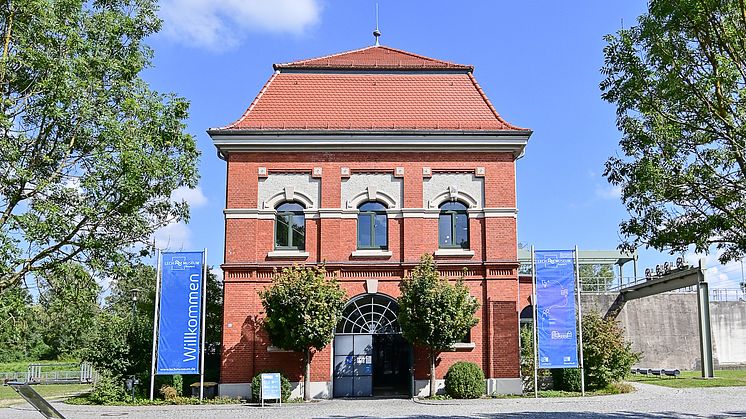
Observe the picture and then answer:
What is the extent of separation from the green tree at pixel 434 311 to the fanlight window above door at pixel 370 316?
1213mm

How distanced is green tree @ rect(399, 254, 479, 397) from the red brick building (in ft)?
4.50

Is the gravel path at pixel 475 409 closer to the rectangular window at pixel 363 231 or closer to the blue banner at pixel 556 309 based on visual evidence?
the blue banner at pixel 556 309

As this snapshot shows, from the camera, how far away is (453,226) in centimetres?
2508

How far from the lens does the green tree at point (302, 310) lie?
22.2 meters

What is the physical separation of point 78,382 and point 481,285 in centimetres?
2389

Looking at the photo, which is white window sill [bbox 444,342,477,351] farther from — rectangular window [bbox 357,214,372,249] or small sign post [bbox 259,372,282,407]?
small sign post [bbox 259,372,282,407]

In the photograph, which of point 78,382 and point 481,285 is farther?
point 78,382

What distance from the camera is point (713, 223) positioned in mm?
11500

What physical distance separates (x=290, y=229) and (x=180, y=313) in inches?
176

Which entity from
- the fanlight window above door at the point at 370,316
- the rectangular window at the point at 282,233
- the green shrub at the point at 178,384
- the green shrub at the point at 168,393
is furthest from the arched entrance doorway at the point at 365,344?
the green shrub at the point at 168,393

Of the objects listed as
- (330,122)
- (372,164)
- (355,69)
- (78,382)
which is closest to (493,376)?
(372,164)

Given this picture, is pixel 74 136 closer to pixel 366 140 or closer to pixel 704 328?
pixel 366 140

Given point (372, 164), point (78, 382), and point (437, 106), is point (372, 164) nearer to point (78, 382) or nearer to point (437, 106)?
point (437, 106)

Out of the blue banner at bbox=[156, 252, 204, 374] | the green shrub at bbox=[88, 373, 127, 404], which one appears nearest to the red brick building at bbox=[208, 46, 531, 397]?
the blue banner at bbox=[156, 252, 204, 374]
